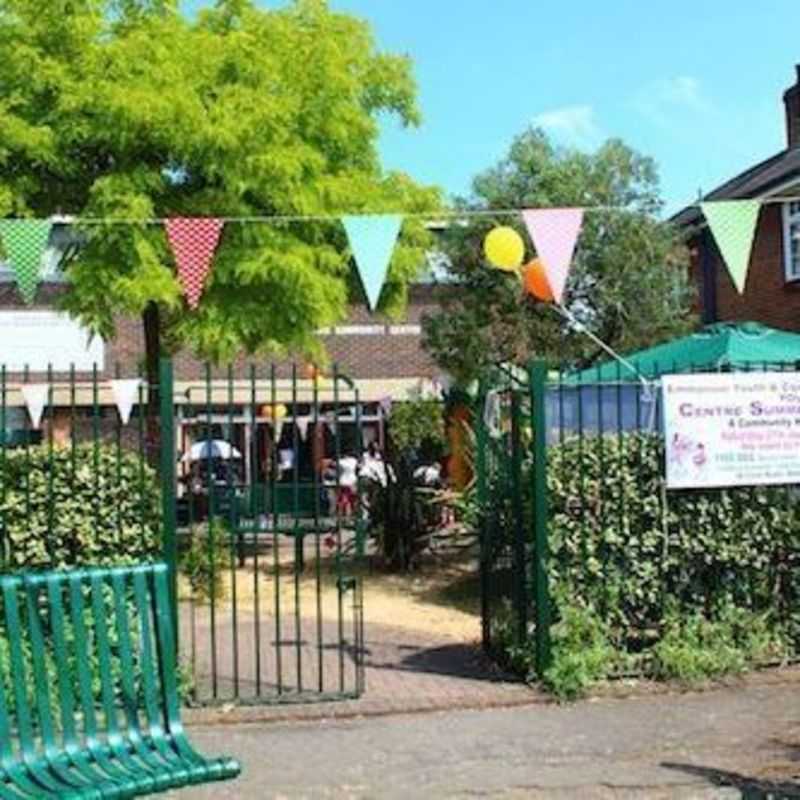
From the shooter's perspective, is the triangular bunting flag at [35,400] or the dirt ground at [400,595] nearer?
the dirt ground at [400,595]

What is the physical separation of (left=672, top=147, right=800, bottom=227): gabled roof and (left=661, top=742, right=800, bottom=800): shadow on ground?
509 inches

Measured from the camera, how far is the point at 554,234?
386 inches

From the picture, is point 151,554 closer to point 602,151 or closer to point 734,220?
point 734,220

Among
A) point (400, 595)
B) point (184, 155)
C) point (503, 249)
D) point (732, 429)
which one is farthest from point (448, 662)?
point (184, 155)

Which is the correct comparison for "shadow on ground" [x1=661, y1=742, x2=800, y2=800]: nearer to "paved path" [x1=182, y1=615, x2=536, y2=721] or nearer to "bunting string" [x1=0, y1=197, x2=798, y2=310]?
"paved path" [x1=182, y1=615, x2=536, y2=721]

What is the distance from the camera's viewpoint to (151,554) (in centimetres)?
790

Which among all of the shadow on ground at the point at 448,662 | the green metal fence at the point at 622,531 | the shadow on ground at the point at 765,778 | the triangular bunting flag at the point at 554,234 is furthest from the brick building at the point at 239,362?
the shadow on ground at the point at 765,778

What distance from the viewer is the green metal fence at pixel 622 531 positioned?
8.30 meters

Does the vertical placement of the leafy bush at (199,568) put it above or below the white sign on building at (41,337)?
below

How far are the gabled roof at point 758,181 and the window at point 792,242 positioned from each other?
1.86 feet

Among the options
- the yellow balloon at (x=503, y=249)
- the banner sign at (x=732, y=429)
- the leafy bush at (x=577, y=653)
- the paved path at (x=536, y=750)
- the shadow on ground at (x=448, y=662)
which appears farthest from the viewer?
the yellow balloon at (x=503, y=249)

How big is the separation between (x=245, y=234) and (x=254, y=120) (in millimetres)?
1089

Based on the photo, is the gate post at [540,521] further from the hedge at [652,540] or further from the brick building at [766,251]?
the brick building at [766,251]

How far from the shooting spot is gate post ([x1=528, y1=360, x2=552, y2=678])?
8148 mm
